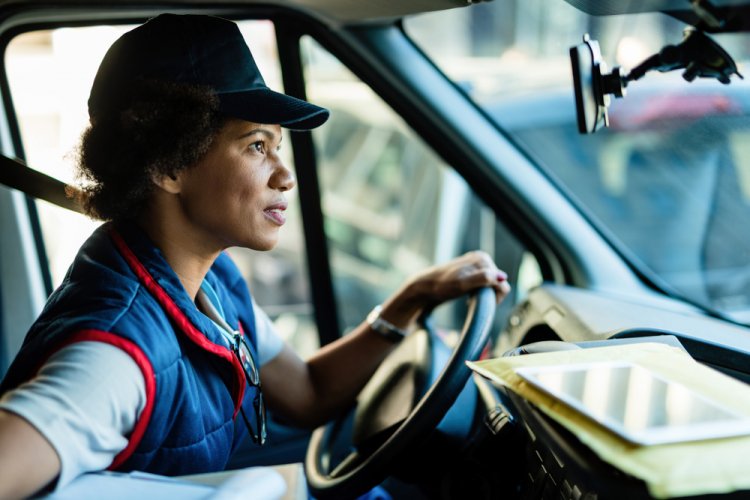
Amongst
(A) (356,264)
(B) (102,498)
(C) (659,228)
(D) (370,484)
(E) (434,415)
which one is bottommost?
(A) (356,264)

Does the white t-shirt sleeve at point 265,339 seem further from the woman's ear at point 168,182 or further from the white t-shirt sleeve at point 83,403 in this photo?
the white t-shirt sleeve at point 83,403

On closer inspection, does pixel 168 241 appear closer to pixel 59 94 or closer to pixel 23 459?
pixel 23 459

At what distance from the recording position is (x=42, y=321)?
128 centimetres

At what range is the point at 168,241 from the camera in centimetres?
147

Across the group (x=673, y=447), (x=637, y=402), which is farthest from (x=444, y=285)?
(x=673, y=447)

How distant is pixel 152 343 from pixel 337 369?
746 mm

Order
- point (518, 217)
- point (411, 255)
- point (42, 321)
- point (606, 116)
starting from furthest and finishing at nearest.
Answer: point (411, 255) → point (518, 217) → point (606, 116) → point (42, 321)

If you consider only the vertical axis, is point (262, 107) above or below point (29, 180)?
above

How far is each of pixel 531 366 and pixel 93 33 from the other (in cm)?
133

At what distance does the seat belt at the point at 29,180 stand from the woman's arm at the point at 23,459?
2.56ft

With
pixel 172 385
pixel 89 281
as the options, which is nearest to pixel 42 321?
pixel 89 281

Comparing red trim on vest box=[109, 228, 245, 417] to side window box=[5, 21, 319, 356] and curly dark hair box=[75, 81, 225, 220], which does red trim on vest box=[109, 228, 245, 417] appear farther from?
side window box=[5, 21, 319, 356]

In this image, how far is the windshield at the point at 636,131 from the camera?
5.61 feet

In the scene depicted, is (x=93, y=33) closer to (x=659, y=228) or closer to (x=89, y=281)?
(x=89, y=281)
